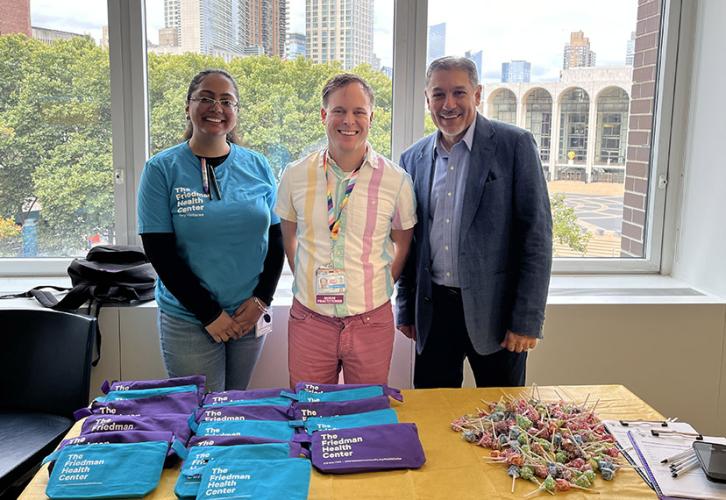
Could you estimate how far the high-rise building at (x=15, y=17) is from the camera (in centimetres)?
285

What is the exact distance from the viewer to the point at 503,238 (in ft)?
6.70

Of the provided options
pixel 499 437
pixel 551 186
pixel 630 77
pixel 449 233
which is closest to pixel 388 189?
pixel 449 233

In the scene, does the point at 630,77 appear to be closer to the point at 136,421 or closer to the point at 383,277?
the point at 383,277

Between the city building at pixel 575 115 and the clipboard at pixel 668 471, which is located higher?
the city building at pixel 575 115

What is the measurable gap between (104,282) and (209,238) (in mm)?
759

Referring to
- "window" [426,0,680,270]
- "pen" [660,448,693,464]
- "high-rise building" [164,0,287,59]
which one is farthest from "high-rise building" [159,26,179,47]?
"pen" [660,448,693,464]

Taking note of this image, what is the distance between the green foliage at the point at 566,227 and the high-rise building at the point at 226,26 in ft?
5.17

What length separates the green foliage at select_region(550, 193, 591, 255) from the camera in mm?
3217

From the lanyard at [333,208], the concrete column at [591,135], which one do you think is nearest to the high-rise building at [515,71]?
the concrete column at [591,135]

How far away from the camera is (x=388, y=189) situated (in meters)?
2.05

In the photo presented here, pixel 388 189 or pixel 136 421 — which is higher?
pixel 388 189

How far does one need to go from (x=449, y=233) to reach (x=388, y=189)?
253mm

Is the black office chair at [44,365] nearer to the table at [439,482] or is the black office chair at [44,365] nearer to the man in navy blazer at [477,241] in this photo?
the table at [439,482]

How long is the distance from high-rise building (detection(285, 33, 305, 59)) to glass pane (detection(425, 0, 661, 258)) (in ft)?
2.02
